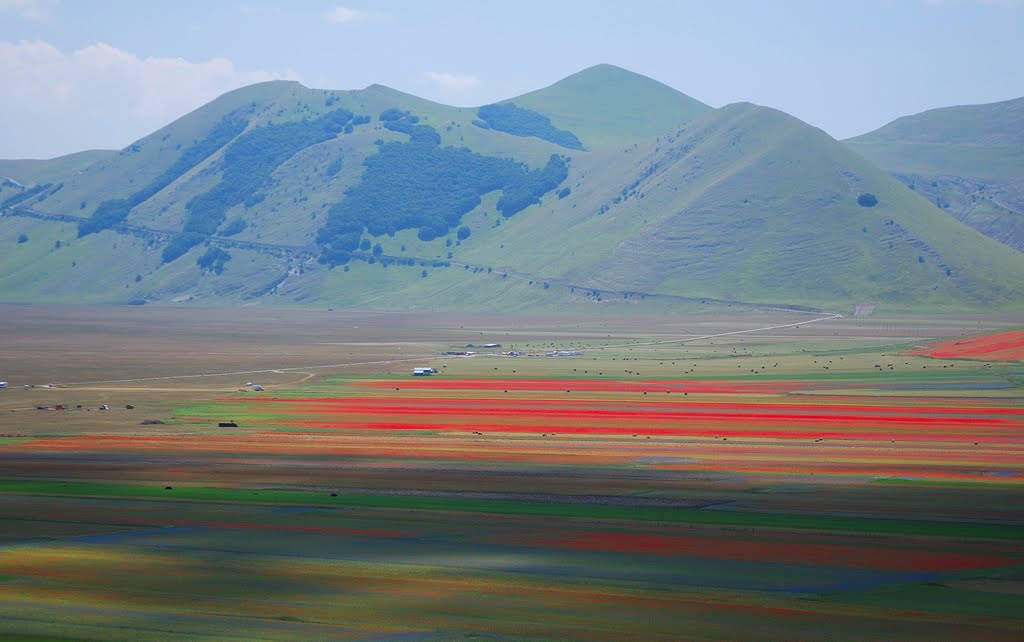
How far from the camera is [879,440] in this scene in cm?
6762

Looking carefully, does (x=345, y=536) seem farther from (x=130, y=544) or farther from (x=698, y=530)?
(x=698, y=530)

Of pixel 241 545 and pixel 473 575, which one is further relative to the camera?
pixel 241 545

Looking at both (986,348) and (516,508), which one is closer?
(516,508)

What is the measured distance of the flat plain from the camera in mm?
32812

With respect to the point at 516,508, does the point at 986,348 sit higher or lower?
lower

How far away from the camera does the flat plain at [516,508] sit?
32.8 meters

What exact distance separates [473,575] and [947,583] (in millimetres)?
12218

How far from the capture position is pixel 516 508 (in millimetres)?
47719

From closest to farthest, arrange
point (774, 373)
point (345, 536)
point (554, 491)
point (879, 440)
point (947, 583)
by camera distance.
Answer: point (947, 583) → point (345, 536) → point (554, 491) → point (879, 440) → point (774, 373)

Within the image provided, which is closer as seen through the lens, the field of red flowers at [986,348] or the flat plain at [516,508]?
the flat plain at [516,508]

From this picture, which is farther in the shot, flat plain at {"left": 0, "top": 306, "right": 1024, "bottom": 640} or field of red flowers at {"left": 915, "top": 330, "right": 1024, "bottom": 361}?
field of red flowers at {"left": 915, "top": 330, "right": 1024, "bottom": 361}

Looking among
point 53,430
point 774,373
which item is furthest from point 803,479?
point 774,373

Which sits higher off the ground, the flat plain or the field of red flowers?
the flat plain

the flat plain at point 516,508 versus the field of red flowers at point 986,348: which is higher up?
the flat plain at point 516,508
